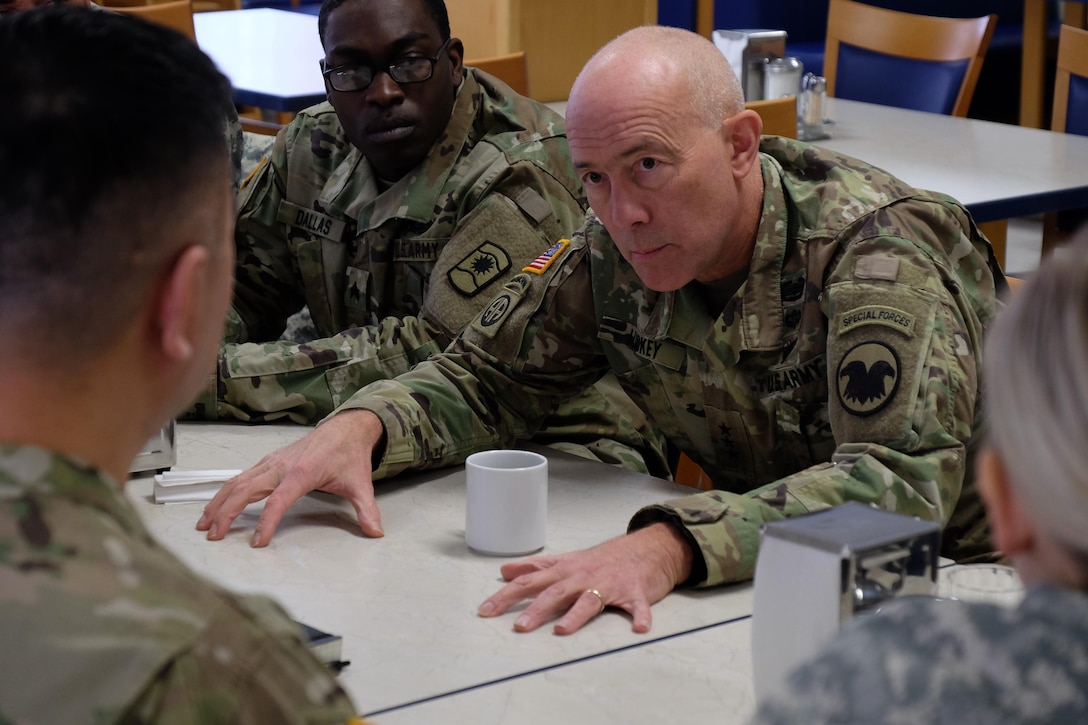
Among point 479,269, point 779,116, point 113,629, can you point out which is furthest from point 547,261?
point 113,629

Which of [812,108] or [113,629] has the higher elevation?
[113,629]

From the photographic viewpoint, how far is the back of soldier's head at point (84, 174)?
783 millimetres

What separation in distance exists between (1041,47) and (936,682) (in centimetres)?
626

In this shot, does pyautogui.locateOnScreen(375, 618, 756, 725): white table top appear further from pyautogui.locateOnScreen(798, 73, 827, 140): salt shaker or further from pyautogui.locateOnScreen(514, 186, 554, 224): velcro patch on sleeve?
pyautogui.locateOnScreen(798, 73, 827, 140): salt shaker

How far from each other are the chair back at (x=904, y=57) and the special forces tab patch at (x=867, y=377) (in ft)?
8.59

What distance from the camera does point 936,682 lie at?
2.22 feet

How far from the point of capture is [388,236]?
99.1 inches

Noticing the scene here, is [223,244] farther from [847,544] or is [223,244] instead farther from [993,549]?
[993,549]

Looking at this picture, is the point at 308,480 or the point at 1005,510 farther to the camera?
the point at 308,480

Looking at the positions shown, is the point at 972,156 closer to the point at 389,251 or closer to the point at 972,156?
the point at 972,156

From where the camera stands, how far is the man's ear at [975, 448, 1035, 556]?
67 cm

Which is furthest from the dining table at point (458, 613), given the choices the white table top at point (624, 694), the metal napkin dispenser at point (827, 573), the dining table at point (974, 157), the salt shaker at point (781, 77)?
the salt shaker at point (781, 77)

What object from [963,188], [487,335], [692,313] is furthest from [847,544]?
[963,188]

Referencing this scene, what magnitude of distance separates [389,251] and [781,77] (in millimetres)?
1656
